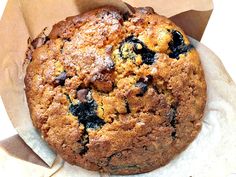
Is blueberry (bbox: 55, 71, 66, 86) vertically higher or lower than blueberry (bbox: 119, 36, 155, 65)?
lower

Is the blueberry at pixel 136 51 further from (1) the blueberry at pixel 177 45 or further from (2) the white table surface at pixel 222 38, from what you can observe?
(2) the white table surface at pixel 222 38

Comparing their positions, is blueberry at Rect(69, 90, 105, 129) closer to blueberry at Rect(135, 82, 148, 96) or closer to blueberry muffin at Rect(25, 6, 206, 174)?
blueberry muffin at Rect(25, 6, 206, 174)

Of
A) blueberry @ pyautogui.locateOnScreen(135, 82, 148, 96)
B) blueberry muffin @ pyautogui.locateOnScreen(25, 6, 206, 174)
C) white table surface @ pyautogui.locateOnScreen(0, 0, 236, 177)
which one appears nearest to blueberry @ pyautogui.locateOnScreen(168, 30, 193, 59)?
blueberry muffin @ pyautogui.locateOnScreen(25, 6, 206, 174)

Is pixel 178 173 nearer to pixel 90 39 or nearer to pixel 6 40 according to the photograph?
pixel 90 39

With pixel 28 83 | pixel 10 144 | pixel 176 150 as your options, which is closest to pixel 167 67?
pixel 176 150

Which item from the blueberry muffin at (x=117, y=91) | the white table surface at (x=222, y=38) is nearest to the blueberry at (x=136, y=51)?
the blueberry muffin at (x=117, y=91)

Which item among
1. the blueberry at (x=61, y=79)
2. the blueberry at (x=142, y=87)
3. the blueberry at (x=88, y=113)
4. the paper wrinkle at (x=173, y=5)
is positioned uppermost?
the paper wrinkle at (x=173, y=5)
